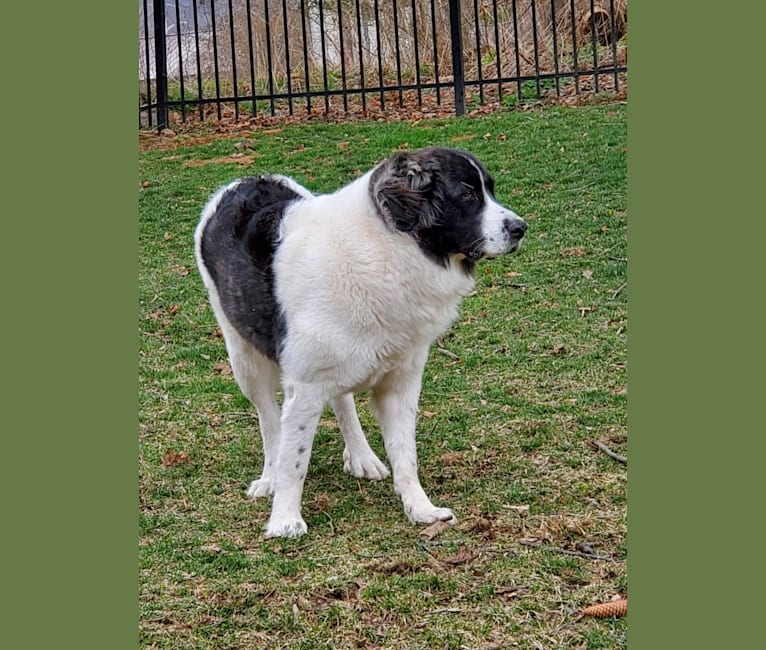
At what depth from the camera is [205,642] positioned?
4.18 meters

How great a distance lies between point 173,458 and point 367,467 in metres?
1.16

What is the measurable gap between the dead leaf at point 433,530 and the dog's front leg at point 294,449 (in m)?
0.60

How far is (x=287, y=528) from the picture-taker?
205 inches

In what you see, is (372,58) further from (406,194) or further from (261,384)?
(406,194)

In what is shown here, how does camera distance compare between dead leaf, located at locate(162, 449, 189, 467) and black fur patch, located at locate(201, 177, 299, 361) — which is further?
dead leaf, located at locate(162, 449, 189, 467)

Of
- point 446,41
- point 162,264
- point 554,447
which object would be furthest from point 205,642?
point 446,41

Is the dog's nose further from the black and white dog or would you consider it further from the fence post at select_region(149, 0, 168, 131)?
the fence post at select_region(149, 0, 168, 131)

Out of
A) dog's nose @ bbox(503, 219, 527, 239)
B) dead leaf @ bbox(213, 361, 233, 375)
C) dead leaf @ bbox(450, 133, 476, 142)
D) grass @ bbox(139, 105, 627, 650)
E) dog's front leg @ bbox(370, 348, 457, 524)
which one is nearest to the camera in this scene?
grass @ bbox(139, 105, 627, 650)

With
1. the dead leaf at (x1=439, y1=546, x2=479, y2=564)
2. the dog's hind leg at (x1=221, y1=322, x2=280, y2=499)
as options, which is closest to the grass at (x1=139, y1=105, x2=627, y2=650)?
the dead leaf at (x1=439, y1=546, x2=479, y2=564)

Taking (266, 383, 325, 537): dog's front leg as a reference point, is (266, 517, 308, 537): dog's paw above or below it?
below

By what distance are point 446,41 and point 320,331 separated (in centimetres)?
1253

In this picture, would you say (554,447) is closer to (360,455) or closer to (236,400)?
(360,455)

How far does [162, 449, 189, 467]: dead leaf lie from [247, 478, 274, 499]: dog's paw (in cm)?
62

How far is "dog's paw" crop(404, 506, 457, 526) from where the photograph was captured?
17.1 feet
